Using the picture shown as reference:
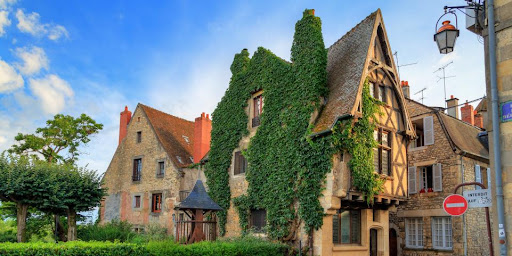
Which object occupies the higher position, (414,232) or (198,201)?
(198,201)

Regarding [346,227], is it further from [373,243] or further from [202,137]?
[202,137]

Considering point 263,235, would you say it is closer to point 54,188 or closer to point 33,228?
point 54,188

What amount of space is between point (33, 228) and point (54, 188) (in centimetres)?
745

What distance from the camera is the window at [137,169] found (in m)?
24.9

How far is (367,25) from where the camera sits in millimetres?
17016

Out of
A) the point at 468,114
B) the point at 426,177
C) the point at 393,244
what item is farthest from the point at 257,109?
the point at 468,114

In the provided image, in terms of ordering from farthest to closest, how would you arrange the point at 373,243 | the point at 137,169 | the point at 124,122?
the point at 124,122 → the point at 137,169 → the point at 373,243

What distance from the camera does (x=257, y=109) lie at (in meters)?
19.1

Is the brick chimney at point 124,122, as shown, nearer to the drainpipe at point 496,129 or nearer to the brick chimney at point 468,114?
the brick chimney at point 468,114

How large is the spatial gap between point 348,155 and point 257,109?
528 cm

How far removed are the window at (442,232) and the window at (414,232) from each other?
2.30 feet

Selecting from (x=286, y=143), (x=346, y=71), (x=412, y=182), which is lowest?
(x=412, y=182)

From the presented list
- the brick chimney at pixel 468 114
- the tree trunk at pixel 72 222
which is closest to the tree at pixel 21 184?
the tree trunk at pixel 72 222

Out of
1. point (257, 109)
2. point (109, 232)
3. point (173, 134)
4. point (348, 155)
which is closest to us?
point (348, 155)
